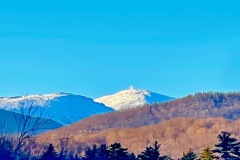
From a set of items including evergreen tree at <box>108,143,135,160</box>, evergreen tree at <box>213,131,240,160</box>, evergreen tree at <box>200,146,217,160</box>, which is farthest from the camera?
evergreen tree at <box>108,143,135,160</box>

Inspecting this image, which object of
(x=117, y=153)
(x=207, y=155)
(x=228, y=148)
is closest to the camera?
(x=207, y=155)

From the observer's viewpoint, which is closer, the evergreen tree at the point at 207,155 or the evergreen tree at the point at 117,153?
the evergreen tree at the point at 207,155

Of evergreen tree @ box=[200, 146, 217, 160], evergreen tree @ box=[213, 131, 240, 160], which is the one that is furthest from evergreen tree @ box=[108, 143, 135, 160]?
evergreen tree @ box=[213, 131, 240, 160]

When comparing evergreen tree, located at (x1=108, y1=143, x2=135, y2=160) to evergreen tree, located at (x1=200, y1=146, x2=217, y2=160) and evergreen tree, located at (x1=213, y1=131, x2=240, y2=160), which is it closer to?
evergreen tree, located at (x1=200, y1=146, x2=217, y2=160)

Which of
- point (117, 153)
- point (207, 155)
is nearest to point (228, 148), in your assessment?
point (207, 155)

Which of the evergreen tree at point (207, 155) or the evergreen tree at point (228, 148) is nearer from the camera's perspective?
the evergreen tree at point (207, 155)

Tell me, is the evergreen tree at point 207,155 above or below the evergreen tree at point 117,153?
below

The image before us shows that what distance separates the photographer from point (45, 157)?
35219 mm

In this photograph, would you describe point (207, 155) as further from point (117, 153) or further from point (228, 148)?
point (117, 153)

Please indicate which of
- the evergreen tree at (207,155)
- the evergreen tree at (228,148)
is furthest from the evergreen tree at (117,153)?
the evergreen tree at (228,148)

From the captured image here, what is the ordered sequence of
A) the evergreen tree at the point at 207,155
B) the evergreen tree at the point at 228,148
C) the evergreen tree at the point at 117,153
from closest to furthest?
the evergreen tree at the point at 207,155, the evergreen tree at the point at 228,148, the evergreen tree at the point at 117,153

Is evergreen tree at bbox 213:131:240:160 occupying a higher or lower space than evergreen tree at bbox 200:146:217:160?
higher

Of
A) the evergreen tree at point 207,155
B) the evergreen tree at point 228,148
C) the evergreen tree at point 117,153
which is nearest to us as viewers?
the evergreen tree at point 207,155

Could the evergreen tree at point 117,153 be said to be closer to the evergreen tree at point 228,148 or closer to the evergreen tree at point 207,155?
the evergreen tree at point 207,155
